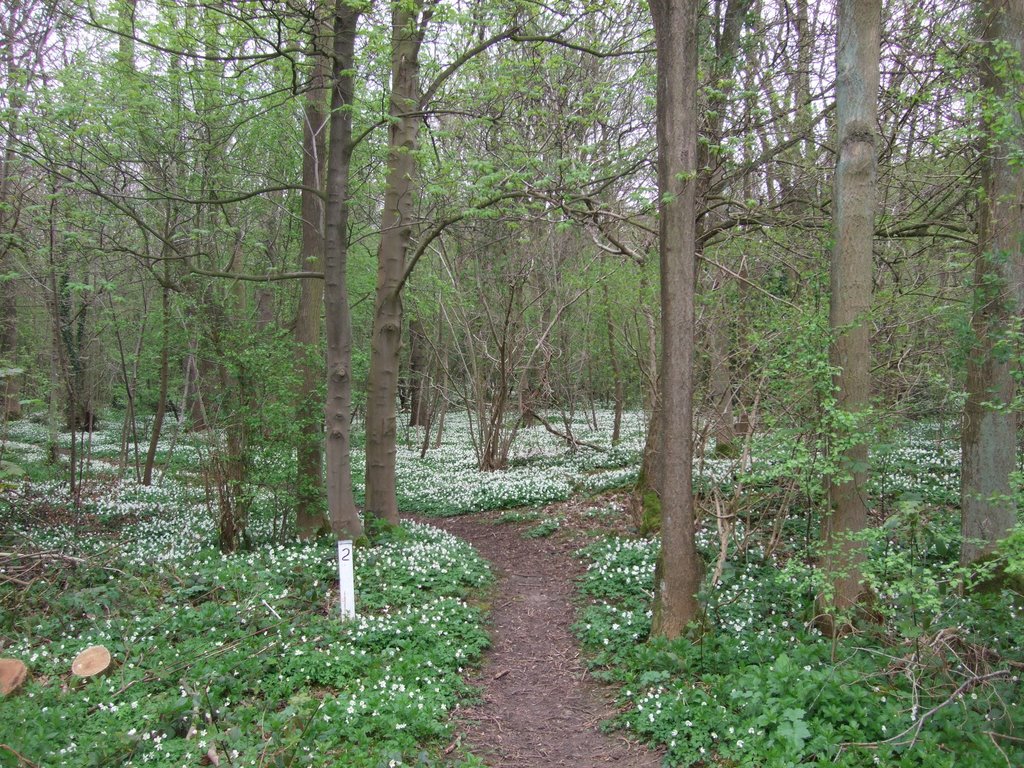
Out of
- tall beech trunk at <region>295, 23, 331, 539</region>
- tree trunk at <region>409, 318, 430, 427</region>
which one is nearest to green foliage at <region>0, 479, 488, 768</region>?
tall beech trunk at <region>295, 23, 331, 539</region>

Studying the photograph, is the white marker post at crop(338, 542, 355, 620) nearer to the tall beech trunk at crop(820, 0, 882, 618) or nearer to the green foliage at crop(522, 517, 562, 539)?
the tall beech trunk at crop(820, 0, 882, 618)

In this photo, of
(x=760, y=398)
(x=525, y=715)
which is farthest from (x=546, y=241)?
(x=525, y=715)

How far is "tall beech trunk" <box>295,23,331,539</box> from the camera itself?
9.67 m

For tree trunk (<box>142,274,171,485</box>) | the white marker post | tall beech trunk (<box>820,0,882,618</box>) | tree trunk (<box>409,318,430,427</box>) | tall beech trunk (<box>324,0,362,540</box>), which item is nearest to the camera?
tall beech trunk (<box>820,0,882,618</box>)

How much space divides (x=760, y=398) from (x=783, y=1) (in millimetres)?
5310

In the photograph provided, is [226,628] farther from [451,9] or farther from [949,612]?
[451,9]

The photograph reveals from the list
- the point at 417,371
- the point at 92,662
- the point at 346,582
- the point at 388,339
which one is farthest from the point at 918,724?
the point at 417,371

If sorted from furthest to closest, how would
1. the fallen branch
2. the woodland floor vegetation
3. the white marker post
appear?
the white marker post < the woodland floor vegetation < the fallen branch

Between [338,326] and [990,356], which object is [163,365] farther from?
[990,356]

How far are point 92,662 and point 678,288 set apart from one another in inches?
233

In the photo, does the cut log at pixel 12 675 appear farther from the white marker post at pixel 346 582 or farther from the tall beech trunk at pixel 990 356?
the tall beech trunk at pixel 990 356

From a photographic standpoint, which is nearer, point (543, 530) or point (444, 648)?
point (444, 648)

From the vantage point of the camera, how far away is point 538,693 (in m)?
6.16

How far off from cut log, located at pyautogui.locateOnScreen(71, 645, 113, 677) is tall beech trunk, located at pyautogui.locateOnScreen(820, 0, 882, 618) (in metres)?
5.93
